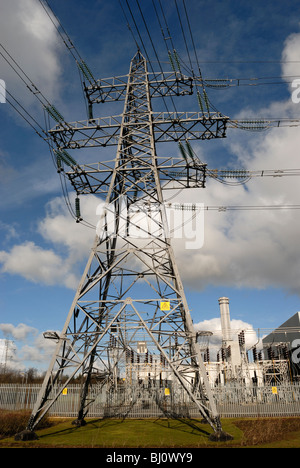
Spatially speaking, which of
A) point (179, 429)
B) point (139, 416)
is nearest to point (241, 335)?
point (139, 416)

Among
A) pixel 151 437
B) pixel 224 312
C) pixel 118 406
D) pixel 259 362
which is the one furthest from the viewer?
pixel 224 312

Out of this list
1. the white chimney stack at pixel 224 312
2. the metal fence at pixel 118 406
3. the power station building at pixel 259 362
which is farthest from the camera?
the white chimney stack at pixel 224 312

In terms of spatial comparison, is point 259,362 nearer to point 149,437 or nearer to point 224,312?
point 224,312

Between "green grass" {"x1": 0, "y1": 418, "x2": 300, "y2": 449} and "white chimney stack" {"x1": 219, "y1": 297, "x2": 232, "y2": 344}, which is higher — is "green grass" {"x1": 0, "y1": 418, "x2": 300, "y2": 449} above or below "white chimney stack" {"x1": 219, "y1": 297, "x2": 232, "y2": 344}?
below

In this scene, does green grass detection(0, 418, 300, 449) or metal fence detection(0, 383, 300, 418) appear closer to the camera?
green grass detection(0, 418, 300, 449)

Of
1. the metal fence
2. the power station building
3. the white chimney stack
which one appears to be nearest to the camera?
the metal fence

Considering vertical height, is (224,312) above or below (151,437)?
above

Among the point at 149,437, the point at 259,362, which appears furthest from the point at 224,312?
the point at 149,437

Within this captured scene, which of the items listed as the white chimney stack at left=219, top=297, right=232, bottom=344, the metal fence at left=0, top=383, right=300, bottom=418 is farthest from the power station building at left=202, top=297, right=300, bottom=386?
the metal fence at left=0, top=383, right=300, bottom=418

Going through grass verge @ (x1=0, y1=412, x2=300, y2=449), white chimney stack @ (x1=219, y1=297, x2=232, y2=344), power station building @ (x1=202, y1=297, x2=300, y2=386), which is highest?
white chimney stack @ (x1=219, y1=297, x2=232, y2=344)

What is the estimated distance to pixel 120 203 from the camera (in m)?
18.2

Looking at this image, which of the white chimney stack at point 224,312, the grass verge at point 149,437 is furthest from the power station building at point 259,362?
the grass verge at point 149,437

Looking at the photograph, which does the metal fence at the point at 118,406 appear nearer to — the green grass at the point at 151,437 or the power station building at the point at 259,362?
the green grass at the point at 151,437

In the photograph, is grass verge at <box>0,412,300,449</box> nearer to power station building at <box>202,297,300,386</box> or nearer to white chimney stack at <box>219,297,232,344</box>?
power station building at <box>202,297,300,386</box>
